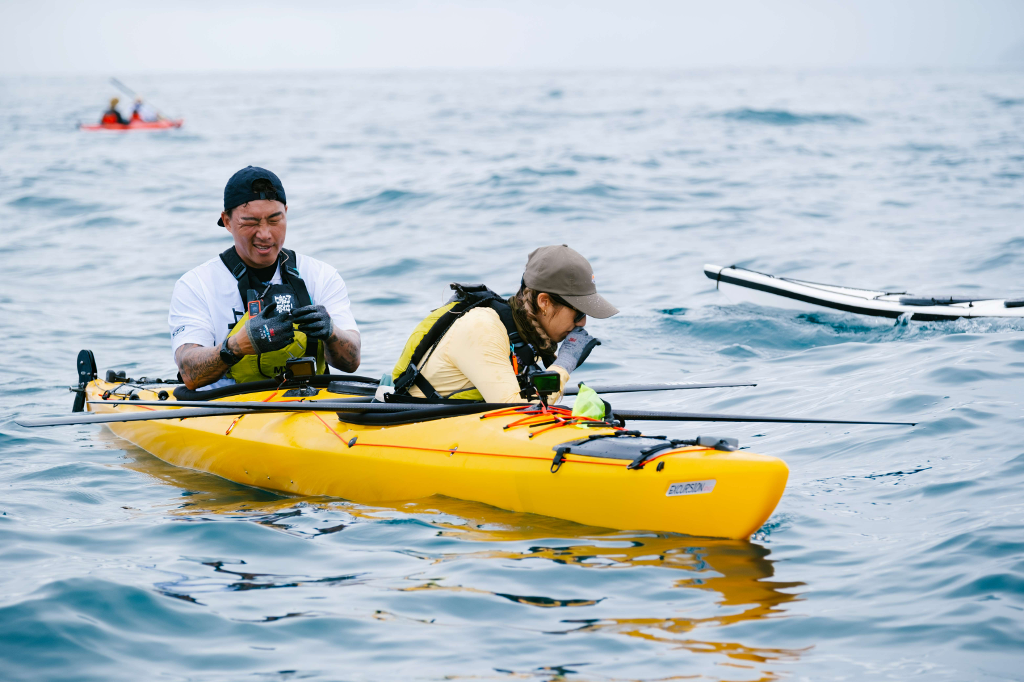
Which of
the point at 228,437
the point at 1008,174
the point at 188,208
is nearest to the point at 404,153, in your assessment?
the point at 188,208

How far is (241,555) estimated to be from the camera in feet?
12.6

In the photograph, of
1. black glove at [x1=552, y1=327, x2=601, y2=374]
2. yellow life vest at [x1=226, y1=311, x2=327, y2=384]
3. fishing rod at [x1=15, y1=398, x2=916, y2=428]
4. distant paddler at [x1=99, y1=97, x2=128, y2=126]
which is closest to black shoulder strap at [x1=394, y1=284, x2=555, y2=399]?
black glove at [x1=552, y1=327, x2=601, y2=374]

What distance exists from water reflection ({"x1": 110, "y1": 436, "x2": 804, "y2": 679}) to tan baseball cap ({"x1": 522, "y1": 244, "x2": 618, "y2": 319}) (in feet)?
2.95

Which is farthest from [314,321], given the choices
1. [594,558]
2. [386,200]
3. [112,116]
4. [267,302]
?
[112,116]

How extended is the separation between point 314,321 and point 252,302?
→ 1.48ft

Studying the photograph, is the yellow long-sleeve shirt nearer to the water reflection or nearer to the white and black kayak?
the water reflection

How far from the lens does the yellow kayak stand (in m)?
3.66

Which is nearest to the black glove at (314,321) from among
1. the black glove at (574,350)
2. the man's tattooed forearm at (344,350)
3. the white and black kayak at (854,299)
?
the man's tattooed forearm at (344,350)

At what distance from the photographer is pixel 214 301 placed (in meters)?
4.98

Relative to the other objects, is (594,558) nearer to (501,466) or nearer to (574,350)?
(501,466)

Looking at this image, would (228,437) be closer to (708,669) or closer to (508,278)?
(708,669)

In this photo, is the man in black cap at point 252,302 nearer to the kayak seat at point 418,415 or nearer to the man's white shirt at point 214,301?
the man's white shirt at point 214,301

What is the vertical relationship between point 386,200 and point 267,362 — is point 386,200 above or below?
above

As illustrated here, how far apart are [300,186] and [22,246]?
6223 mm
